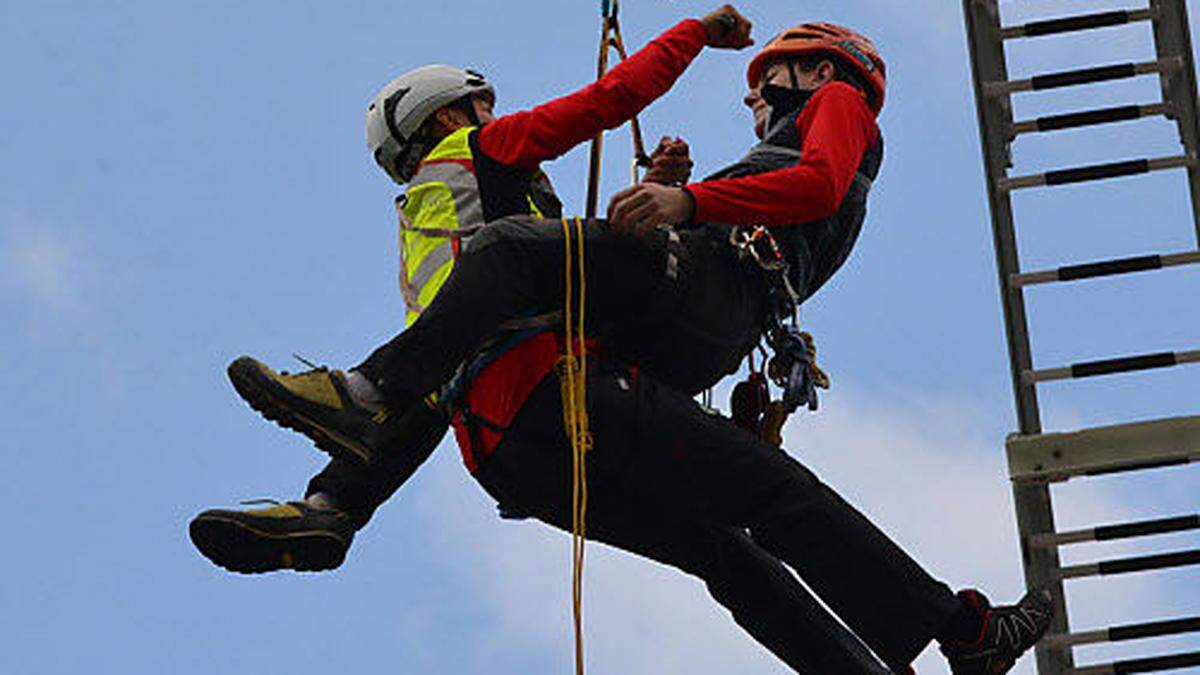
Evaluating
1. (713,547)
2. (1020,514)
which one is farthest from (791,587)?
(1020,514)

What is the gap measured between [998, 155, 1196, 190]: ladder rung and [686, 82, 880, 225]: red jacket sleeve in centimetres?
110

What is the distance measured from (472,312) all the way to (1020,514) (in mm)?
2570

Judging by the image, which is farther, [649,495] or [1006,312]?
[1006,312]

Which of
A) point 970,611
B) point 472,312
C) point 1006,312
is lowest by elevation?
point 970,611

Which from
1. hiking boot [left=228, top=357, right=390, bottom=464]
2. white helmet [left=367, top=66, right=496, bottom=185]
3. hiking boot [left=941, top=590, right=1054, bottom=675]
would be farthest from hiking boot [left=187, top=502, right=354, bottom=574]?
hiking boot [left=941, top=590, right=1054, bottom=675]

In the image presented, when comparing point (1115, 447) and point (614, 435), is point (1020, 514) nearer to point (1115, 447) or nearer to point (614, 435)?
point (1115, 447)

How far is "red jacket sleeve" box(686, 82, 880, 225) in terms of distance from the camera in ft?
32.8

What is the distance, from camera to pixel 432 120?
35.2 feet

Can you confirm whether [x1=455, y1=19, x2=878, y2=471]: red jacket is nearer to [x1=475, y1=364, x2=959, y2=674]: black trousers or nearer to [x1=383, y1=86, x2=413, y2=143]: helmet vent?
[x1=475, y1=364, x2=959, y2=674]: black trousers

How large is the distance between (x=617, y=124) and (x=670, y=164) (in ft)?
1.56

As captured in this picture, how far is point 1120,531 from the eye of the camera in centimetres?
1131

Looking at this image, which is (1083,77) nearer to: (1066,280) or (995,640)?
(1066,280)

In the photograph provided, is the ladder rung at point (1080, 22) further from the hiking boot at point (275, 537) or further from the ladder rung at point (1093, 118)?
the hiking boot at point (275, 537)

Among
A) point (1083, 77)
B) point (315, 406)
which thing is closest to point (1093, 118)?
point (1083, 77)
